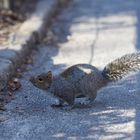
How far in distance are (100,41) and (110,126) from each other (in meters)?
4.61

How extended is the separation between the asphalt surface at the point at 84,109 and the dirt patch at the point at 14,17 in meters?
0.60

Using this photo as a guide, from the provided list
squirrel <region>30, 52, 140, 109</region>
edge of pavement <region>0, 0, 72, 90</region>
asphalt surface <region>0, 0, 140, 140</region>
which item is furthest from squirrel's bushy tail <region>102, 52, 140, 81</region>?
edge of pavement <region>0, 0, 72, 90</region>

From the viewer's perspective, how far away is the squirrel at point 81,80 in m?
7.09

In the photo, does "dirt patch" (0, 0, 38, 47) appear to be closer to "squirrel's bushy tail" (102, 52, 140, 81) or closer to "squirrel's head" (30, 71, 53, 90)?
"squirrel's head" (30, 71, 53, 90)

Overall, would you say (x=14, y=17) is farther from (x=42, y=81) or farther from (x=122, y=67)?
(x=122, y=67)

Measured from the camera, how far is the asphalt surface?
Answer: 20.9ft

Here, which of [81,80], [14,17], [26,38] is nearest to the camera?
[81,80]

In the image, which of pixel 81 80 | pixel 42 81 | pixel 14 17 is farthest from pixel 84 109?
pixel 14 17

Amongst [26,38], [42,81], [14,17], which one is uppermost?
[14,17]

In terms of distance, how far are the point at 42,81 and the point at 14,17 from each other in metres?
5.36

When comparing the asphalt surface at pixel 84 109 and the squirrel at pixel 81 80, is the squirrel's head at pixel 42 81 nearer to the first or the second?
the squirrel at pixel 81 80

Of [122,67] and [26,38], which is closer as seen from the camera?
[122,67]

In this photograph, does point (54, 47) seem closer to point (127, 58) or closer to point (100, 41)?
point (100, 41)

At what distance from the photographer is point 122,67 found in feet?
23.5
